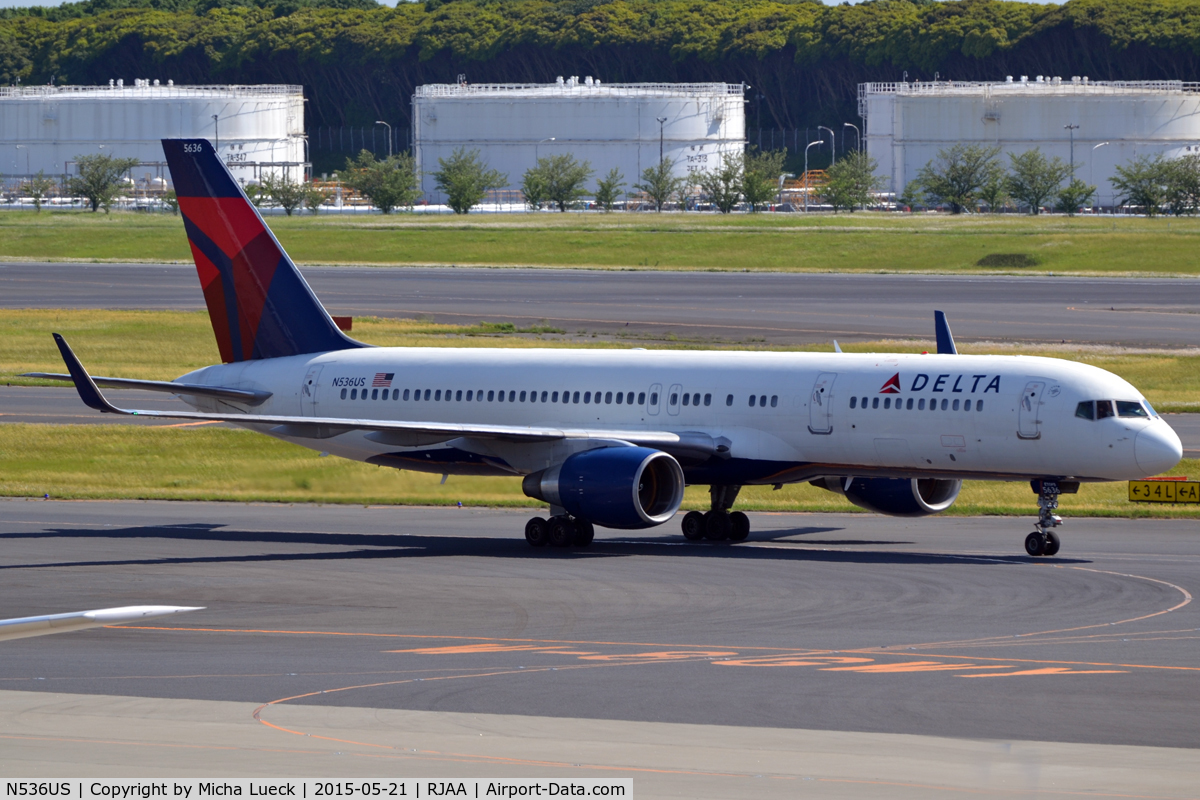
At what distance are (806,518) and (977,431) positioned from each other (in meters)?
8.82

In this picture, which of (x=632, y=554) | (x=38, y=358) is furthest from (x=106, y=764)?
(x=38, y=358)

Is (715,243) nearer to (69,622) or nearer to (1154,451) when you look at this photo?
(1154,451)

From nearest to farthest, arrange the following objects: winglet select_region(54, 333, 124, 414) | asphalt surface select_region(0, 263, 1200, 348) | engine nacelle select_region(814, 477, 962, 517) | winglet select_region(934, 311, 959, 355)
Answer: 1. winglet select_region(54, 333, 124, 414)
2. engine nacelle select_region(814, 477, 962, 517)
3. winglet select_region(934, 311, 959, 355)
4. asphalt surface select_region(0, 263, 1200, 348)

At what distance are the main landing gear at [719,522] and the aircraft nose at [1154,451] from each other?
29.6ft

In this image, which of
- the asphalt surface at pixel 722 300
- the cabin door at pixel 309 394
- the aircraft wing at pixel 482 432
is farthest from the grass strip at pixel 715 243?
the aircraft wing at pixel 482 432

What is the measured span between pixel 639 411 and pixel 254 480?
13.7m

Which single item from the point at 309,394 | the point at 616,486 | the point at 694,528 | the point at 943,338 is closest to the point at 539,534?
the point at 616,486

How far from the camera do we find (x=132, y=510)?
43.4m

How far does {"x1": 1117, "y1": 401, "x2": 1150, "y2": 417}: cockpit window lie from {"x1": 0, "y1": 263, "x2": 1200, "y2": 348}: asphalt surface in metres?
45.4

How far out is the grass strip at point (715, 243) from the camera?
12825 cm

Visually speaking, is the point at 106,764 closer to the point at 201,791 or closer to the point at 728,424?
the point at 201,791

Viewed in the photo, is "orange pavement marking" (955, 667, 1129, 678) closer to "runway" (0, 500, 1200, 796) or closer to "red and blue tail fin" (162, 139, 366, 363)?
"runway" (0, 500, 1200, 796)

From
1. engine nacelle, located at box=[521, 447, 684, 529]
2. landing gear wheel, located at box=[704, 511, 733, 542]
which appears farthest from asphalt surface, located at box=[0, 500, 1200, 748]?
landing gear wheel, located at box=[704, 511, 733, 542]

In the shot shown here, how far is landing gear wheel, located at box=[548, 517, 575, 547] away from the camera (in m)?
36.5
